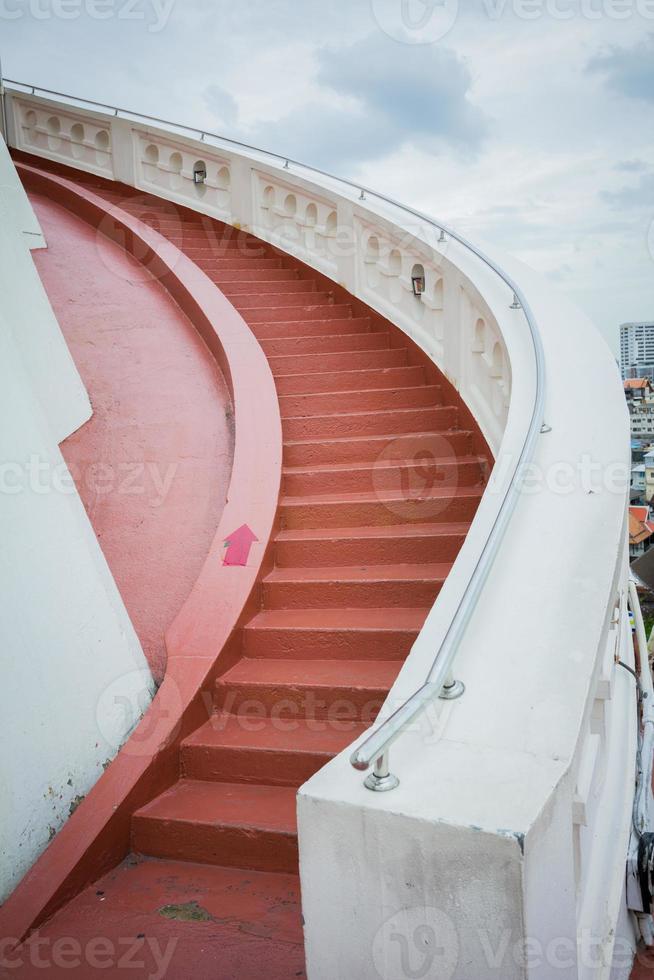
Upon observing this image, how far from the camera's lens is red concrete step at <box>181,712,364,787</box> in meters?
3.37

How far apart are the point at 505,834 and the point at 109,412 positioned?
4145 mm

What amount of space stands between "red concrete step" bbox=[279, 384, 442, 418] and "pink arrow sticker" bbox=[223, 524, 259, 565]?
1.59 m

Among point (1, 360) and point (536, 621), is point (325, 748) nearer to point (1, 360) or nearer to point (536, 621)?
point (536, 621)

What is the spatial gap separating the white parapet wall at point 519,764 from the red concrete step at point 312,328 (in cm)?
246

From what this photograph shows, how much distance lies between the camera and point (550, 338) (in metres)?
4.20

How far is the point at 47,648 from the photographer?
3.04m

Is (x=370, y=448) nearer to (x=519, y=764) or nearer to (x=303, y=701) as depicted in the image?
(x=303, y=701)

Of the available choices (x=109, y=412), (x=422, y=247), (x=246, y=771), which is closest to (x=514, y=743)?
(x=246, y=771)

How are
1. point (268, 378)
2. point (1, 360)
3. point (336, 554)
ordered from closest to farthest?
point (1, 360) < point (336, 554) < point (268, 378)

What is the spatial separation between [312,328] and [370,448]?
2165 mm

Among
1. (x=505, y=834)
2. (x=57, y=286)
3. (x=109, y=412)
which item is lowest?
(x=505, y=834)

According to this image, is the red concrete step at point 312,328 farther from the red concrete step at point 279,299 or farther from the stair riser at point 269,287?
the stair riser at point 269,287

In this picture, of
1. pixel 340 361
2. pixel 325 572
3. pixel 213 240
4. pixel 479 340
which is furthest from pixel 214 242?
pixel 325 572

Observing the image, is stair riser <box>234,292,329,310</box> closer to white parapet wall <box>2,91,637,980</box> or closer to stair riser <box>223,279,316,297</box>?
stair riser <box>223,279,316,297</box>
